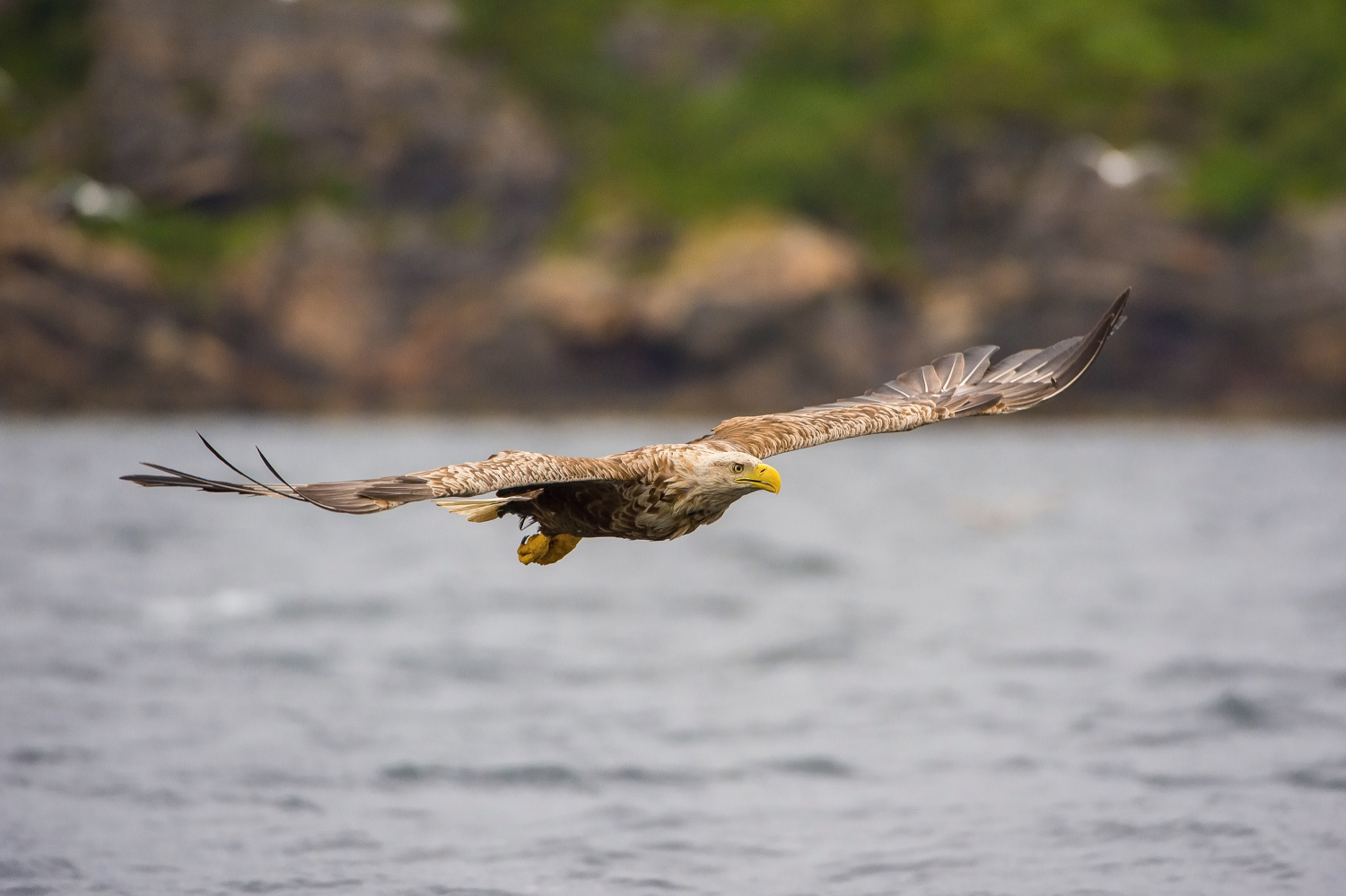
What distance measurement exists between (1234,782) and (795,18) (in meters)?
107

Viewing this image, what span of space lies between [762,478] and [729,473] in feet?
0.79

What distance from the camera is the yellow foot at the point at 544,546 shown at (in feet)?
40.6

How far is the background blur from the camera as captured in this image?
8100 centimetres

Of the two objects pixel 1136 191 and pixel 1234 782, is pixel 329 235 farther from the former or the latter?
pixel 1234 782

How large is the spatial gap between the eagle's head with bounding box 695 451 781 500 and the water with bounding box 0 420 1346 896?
14.5 feet

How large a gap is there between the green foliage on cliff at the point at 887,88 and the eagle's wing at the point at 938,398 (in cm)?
7352

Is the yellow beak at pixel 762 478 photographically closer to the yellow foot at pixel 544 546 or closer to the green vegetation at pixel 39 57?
the yellow foot at pixel 544 546

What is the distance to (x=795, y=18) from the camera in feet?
387

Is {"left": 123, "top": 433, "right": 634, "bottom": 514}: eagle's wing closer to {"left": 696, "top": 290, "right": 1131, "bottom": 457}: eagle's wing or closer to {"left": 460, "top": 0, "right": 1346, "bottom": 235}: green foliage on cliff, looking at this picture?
{"left": 696, "top": 290, "right": 1131, "bottom": 457}: eagle's wing

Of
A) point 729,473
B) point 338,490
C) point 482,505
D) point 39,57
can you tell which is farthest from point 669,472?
point 39,57

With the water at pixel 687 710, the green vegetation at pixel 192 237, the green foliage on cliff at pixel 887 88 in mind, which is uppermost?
the green foliage on cliff at pixel 887 88

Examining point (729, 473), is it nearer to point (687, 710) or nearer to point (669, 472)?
point (669, 472)

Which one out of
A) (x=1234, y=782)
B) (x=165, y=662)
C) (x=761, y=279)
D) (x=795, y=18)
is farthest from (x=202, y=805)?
(x=795, y=18)

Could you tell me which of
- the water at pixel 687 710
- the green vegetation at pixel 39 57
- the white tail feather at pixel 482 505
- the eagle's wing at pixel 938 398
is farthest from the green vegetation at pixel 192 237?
the white tail feather at pixel 482 505
